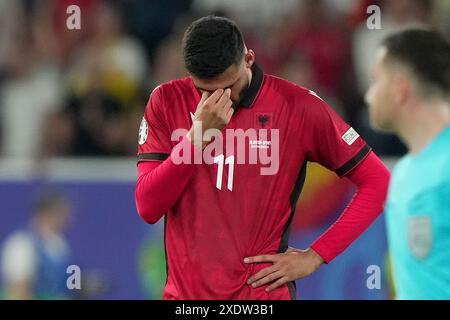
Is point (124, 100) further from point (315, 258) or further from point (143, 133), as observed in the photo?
point (315, 258)

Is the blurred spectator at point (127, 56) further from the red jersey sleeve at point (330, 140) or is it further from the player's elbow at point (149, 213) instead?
the player's elbow at point (149, 213)

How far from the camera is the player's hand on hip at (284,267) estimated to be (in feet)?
14.8

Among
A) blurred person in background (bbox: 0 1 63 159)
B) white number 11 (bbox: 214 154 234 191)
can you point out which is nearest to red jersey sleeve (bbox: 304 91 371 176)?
white number 11 (bbox: 214 154 234 191)

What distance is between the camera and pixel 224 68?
4.35 metres

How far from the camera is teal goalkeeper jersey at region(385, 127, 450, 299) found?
12.0 feet

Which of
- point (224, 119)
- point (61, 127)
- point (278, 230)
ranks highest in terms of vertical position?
point (61, 127)

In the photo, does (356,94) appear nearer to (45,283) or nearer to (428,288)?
(45,283)

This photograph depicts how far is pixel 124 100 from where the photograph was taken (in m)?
8.50

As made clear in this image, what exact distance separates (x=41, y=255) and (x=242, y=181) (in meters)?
3.63

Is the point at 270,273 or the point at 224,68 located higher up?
the point at 224,68

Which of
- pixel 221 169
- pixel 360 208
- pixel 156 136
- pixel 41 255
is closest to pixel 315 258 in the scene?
pixel 360 208

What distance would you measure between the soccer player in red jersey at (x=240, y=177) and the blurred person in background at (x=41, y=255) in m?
3.25

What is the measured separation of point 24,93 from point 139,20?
115 cm
